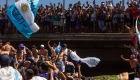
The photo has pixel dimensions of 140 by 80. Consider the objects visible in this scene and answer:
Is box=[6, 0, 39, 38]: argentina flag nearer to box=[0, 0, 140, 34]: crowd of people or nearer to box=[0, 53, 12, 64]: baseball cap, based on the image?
box=[0, 0, 140, 34]: crowd of people

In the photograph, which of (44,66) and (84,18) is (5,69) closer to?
(44,66)

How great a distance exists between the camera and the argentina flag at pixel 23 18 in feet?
52.1

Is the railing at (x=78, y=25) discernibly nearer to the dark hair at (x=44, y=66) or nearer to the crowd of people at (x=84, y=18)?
the crowd of people at (x=84, y=18)

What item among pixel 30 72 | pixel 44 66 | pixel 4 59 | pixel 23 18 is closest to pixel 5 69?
pixel 4 59

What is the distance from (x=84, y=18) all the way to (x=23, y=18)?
18.2ft

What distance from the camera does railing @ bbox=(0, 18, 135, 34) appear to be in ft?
67.3

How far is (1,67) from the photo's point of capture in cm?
802

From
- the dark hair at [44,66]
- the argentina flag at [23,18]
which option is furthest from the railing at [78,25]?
the dark hair at [44,66]

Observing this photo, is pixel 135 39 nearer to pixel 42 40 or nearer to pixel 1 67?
pixel 42 40

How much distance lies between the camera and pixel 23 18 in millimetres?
16000

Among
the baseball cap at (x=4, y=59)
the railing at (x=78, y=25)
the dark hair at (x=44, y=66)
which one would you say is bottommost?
the railing at (x=78, y=25)

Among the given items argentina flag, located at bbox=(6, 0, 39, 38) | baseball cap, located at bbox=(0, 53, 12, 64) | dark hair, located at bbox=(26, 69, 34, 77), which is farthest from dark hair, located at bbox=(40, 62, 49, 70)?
argentina flag, located at bbox=(6, 0, 39, 38)

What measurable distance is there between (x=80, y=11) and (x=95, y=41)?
5.41 ft

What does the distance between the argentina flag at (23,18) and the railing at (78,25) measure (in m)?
5.24
